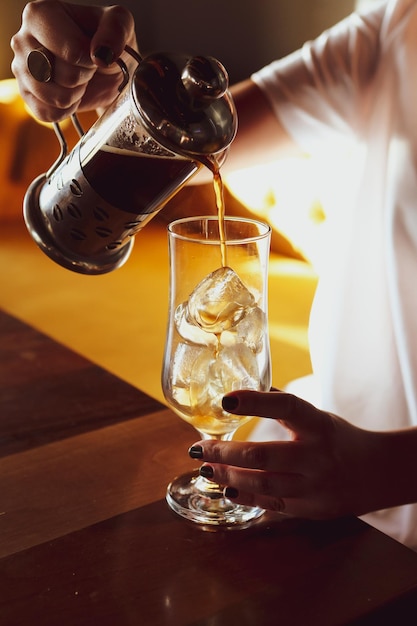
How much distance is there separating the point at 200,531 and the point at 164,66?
16.0 inches

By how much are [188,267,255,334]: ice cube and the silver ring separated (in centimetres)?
31

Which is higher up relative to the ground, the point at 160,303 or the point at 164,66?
the point at 164,66

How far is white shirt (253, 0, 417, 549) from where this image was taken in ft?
3.66

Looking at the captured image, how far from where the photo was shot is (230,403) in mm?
634

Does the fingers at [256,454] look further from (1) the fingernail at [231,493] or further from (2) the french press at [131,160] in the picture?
(2) the french press at [131,160]

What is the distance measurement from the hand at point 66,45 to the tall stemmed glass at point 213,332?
23cm

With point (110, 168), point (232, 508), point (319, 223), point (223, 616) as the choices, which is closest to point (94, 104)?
point (110, 168)

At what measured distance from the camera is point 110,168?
0.74m

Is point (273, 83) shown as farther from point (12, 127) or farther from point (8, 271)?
point (12, 127)

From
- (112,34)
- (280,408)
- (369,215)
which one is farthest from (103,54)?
(369,215)

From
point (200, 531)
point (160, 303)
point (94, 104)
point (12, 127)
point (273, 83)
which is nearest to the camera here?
point (200, 531)

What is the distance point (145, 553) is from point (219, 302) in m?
0.22

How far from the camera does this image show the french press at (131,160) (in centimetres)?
65

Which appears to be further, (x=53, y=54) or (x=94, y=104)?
(x=94, y=104)
